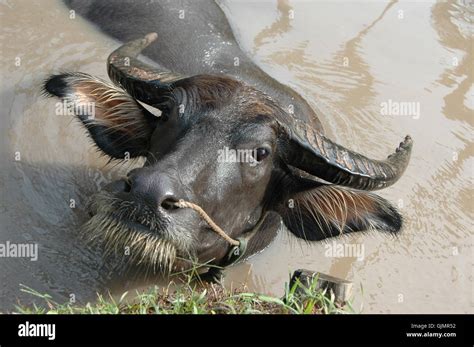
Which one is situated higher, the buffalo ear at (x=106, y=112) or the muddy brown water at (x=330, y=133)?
the buffalo ear at (x=106, y=112)

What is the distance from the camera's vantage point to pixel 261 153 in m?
4.11

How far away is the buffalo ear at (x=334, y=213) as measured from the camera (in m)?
4.29

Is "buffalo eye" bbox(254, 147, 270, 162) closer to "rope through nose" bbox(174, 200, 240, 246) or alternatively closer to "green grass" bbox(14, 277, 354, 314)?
"rope through nose" bbox(174, 200, 240, 246)

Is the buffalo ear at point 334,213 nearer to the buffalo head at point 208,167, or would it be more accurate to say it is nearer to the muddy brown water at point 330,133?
the buffalo head at point 208,167

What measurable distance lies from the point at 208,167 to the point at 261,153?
1.36 ft

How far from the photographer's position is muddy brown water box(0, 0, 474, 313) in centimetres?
471

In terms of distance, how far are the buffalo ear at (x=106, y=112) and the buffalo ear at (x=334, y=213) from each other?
117cm

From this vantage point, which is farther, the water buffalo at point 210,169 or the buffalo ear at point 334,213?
the buffalo ear at point 334,213

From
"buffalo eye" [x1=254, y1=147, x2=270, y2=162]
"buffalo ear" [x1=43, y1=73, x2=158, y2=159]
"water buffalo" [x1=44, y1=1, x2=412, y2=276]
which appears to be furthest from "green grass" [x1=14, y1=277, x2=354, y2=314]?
"buffalo ear" [x1=43, y1=73, x2=158, y2=159]

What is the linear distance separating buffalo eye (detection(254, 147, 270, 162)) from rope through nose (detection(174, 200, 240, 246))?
1.66ft

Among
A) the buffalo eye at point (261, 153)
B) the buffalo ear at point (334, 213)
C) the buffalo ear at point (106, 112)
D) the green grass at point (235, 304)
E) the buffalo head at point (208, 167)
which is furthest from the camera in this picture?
the buffalo ear at point (106, 112)

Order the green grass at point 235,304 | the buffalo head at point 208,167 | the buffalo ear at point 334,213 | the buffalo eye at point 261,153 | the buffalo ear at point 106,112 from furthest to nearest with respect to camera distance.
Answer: the buffalo ear at point 106,112 < the buffalo ear at point 334,213 < the buffalo eye at point 261,153 < the buffalo head at point 208,167 < the green grass at point 235,304

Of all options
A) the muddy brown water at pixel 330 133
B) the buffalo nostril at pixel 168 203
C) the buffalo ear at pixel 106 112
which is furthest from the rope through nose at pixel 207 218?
the buffalo ear at pixel 106 112
